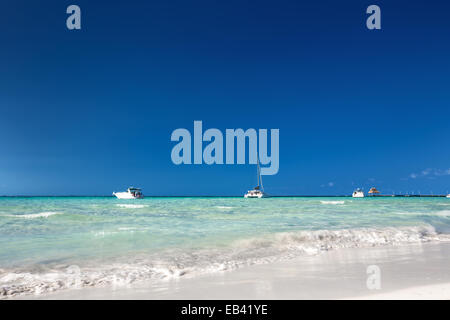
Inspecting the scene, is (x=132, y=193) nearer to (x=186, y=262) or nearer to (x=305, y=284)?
(x=186, y=262)

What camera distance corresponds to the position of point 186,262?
292 inches

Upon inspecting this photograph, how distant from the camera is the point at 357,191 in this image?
131625 millimetres

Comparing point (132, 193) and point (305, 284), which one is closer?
point (305, 284)

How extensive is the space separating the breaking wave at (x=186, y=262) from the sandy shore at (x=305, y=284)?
481 mm

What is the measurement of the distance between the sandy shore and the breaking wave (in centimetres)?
48

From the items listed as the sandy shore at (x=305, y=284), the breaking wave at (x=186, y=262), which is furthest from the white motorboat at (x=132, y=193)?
the sandy shore at (x=305, y=284)

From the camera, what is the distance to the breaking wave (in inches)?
224

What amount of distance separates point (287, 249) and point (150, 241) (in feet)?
16.4

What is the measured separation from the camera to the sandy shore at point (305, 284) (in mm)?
4695

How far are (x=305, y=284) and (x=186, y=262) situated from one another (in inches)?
130

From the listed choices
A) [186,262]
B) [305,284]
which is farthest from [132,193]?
[305,284]

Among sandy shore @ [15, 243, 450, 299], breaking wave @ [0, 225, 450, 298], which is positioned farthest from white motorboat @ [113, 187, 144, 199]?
sandy shore @ [15, 243, 450, 299]

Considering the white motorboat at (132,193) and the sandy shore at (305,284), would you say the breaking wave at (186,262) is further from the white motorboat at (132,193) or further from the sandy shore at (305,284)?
the white motorboat at (132,193)
